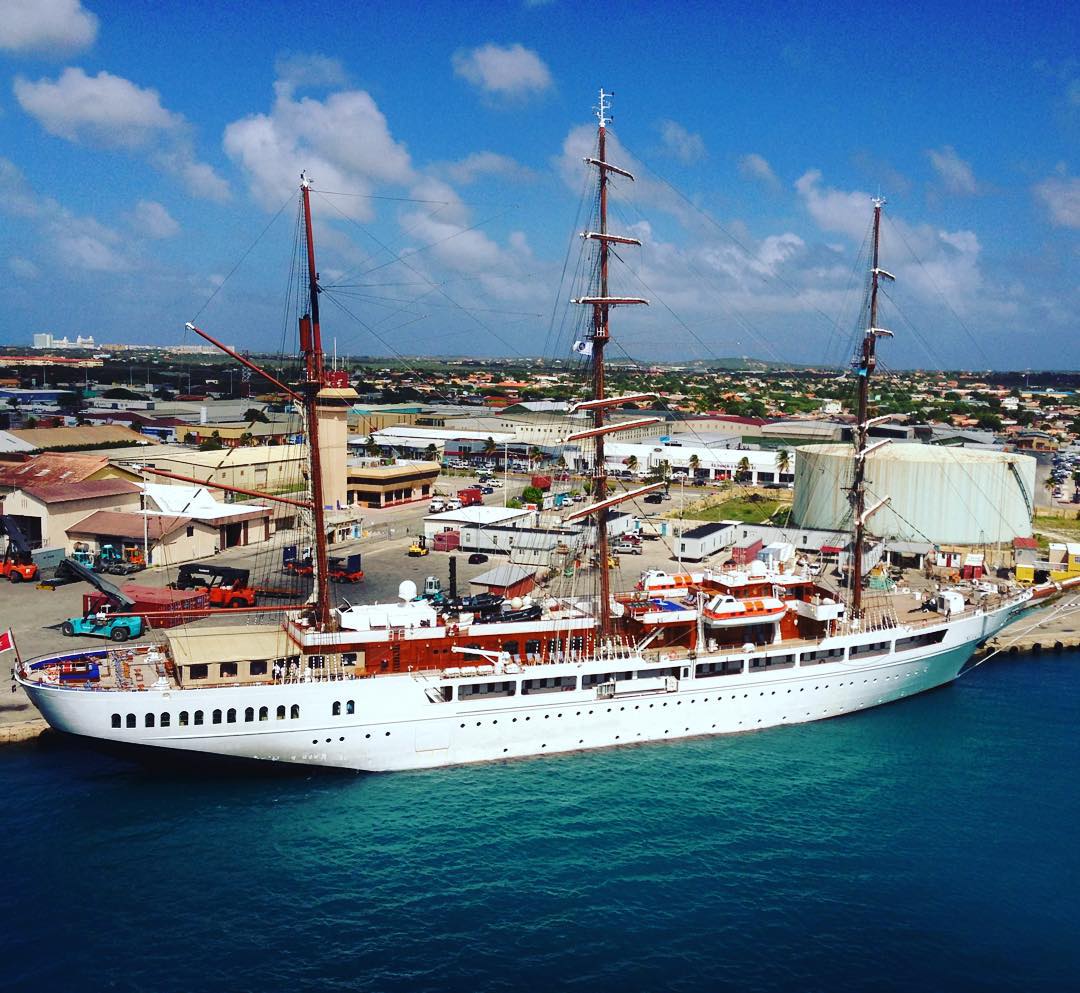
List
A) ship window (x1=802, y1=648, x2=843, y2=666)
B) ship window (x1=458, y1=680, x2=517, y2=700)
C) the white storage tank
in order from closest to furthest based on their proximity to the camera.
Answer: ship window (x1=458, y1=680, x2=517, y2=700), ship window (x1=802, y1=648, x2=843, y2=666), the white storage tank

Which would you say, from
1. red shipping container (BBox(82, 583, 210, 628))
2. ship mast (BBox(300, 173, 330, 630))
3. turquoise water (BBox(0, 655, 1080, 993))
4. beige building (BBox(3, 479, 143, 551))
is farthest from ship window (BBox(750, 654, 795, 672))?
beige building (BBox(3, 479, 143, 551))

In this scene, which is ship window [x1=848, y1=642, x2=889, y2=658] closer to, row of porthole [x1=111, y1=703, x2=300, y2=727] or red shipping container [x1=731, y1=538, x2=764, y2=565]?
red shipping container [x1=731, y1=538, x2=764, y2=565]

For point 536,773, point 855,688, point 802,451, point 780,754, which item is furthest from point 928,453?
point 536,773

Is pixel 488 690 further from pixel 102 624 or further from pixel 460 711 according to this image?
pixel 102 624

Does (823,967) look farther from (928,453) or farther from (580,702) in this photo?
(928,453)

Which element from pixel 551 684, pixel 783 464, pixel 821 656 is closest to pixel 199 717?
pixel 551 684

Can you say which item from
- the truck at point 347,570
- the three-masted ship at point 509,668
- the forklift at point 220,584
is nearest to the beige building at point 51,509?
the forklift at point 220,584
